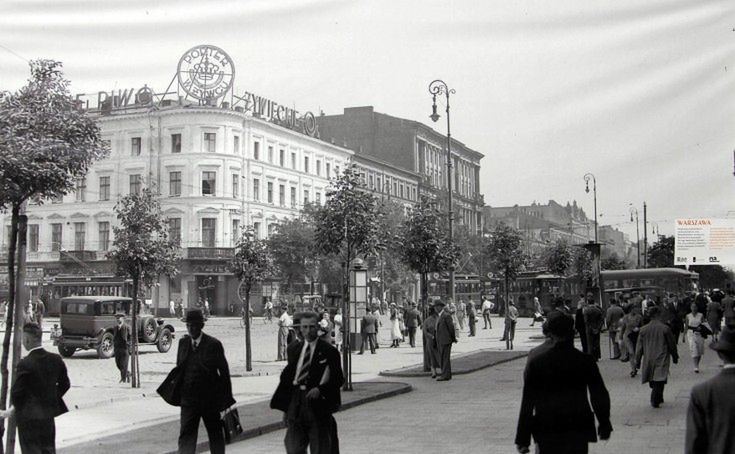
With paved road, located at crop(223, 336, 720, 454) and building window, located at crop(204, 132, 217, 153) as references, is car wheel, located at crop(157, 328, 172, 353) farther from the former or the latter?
building window, located at crop(204, 132, 217, 153)

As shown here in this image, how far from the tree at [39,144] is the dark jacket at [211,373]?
2.52 m

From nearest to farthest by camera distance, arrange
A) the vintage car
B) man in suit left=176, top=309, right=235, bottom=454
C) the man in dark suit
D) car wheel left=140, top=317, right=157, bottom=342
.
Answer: the man in dark suit → man in suit left=176, top=309, right=235, bottom=454 → the vintage car → car wheel left=140, top=317, right=157, bottom=342

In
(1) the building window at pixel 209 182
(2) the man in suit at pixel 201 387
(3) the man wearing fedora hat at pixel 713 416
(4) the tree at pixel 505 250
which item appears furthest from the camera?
(1) the building window at pixel 209 182

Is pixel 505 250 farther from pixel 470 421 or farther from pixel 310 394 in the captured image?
pixel 310 394

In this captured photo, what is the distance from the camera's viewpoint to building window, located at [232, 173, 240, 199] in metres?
63.8

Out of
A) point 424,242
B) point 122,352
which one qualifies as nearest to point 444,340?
point 424,242

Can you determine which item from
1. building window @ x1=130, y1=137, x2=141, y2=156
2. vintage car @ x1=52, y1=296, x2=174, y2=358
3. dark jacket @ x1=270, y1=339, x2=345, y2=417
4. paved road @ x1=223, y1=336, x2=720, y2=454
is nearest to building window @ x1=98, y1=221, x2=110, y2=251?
building window @ x1=130, y1=137, x2=141, y2=156

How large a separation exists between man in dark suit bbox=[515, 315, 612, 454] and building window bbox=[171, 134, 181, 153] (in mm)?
59430

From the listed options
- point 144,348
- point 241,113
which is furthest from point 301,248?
point 144,348

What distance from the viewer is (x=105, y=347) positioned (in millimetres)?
27891

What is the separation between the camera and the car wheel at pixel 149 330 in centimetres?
2969

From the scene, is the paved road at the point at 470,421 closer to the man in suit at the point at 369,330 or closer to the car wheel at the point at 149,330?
the man in suit at the point at 369,330

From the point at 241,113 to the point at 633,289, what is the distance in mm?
32672

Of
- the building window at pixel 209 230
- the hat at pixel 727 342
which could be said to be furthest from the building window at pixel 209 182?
the hat at pixel 727 342
